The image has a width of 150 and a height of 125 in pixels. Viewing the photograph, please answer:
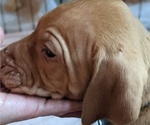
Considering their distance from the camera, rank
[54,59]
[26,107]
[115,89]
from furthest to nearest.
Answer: [26,107] < [54,59] < [115,89]

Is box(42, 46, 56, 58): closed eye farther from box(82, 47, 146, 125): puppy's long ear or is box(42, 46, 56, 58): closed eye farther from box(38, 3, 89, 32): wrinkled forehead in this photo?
box(82, 47, 146, 125): puppy's long ear

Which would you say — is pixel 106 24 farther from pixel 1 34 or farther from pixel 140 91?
pixel 1 34

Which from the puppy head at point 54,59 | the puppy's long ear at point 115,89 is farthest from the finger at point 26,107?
the puppy's long ear at point 115,89

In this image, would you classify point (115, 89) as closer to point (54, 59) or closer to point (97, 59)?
point (97, 59)

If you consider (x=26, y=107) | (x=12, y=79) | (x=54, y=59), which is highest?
(x=54, y=59)

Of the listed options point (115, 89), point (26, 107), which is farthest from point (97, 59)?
point (26, 107)

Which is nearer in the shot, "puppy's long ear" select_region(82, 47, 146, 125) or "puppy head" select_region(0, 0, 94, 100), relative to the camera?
"puppy's long ear" select_region(82, 47, 146, 125)

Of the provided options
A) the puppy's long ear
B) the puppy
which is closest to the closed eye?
the puppy
